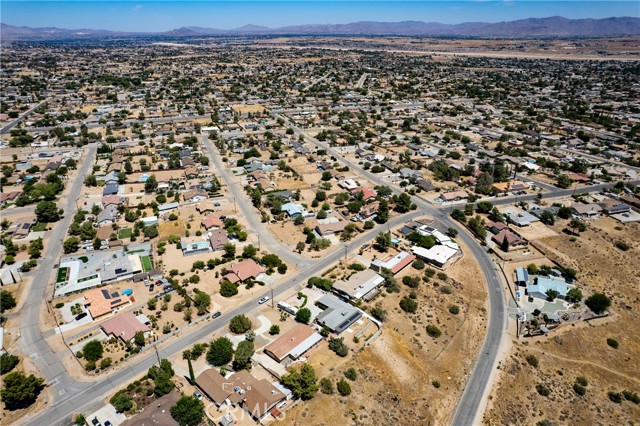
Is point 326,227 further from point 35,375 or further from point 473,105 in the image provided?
point 473,105

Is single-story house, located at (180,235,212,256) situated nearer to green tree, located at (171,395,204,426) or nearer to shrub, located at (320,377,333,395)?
green tree, located at (171,395,204,426)

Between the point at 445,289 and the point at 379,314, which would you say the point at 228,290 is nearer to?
the point at 379,314

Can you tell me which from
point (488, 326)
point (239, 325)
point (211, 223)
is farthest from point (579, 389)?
point (211, 223)

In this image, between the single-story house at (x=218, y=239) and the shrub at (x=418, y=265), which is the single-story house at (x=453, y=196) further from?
the single-story house at (x=218, y=239)

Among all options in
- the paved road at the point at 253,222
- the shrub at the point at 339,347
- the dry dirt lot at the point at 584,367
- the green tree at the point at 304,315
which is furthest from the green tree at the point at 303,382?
the paved road at the point at 253,222

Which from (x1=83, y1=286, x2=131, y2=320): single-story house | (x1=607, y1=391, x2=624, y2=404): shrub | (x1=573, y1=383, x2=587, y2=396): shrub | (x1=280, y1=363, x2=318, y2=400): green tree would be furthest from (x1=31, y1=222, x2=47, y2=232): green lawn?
(x1=607, y1=391, x2=624, y2=404): shrub

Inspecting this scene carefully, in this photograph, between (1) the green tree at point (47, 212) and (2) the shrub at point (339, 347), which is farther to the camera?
(1) the green tree at point (47, 212)
